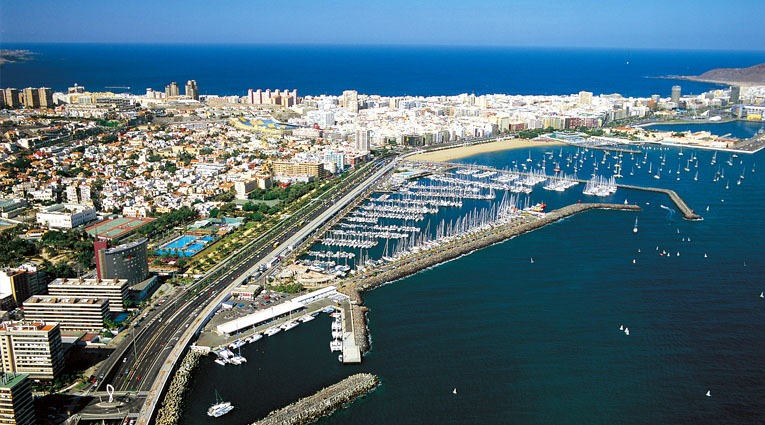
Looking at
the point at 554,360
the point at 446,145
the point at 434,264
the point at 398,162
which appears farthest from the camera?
the point at 446,145

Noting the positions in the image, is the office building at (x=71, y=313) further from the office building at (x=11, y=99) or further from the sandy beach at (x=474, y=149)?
the office building at (x=11, y=99)

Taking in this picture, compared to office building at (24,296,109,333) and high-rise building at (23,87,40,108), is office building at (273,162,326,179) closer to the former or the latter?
office building at (24,296,109,333)

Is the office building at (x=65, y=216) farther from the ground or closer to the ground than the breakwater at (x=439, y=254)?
farther from the ground

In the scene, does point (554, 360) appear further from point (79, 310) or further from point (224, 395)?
point (79, 310)

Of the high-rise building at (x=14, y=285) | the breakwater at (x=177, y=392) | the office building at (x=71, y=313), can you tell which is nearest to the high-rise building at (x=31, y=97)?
the high-rise building at (x=14, y=285)

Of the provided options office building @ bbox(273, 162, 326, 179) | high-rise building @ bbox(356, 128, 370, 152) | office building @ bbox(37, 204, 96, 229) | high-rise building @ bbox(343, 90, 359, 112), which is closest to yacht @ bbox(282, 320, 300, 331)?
office building @ bbox(37, 204, 96, 229)

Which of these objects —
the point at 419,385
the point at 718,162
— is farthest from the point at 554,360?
the point at 718,162
